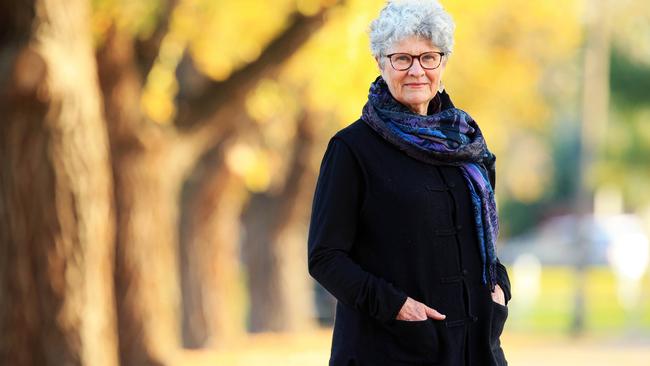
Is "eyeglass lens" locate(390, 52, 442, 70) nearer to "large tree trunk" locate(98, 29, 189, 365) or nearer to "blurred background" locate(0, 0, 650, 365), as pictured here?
"blurred background" locate(0, 0, 650, 365)

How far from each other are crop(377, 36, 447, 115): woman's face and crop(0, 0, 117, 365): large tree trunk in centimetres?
478

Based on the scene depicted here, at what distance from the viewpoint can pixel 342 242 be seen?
381 cm

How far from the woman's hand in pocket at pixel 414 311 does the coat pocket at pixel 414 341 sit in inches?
0.6

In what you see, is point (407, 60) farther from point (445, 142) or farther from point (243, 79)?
point (243, 79)

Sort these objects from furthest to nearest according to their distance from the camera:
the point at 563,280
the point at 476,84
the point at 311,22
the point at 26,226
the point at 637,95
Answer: the point at 563,280, the point at 637,95, the point at 476,84, the point at 311,22, the point at 26,226

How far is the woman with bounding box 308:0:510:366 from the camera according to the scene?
3809mm

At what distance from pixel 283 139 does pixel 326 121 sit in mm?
724

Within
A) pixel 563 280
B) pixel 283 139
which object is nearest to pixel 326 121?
pixel 283 139

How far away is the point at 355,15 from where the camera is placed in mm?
11117

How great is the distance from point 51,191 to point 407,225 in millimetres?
5168

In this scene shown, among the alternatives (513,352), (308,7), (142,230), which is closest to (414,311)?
(308,7)

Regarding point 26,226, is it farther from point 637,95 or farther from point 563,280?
point 563,280

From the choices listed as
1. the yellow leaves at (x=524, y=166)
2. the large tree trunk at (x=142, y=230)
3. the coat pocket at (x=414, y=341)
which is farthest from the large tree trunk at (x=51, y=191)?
the yellow leaves at (x=524, y=166)

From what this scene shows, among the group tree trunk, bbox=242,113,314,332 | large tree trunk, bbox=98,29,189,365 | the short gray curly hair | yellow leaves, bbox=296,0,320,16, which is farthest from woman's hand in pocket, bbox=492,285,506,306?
tree trunk, bbox=242,113,314,332
